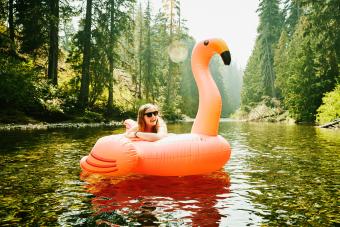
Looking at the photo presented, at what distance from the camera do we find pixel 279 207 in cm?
467

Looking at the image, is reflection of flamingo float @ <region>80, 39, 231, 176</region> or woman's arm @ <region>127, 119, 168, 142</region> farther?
woman's arm @ <region>127, 119, 168, 142</region>

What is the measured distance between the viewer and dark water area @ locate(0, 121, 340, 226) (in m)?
4.15

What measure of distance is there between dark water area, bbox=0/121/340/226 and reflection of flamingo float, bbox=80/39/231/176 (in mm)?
229

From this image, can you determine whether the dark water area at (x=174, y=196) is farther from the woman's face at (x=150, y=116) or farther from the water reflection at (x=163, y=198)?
the woman's face at (x=150, y=116)

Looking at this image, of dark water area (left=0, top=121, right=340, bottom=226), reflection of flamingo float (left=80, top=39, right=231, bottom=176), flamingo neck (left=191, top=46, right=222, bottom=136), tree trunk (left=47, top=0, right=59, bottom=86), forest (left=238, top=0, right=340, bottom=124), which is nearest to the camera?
dark water area (left=0, top=121, right=340, bottom=226)

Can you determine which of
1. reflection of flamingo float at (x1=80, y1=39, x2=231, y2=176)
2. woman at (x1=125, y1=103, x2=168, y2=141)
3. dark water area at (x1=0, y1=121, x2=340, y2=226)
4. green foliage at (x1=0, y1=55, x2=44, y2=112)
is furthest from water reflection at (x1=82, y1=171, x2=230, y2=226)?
green foliage at (x1=0, y1=55, x2=44, y2=112)

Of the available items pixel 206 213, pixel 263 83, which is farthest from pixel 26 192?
pixel 263 83

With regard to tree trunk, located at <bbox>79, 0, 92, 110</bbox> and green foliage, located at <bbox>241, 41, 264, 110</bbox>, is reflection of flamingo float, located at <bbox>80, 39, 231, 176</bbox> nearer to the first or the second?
tree trunk, located at <bbox>79, 0, 92, 110</bbox>

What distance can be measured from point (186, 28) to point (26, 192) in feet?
121

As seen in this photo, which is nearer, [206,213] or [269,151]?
[206,213]

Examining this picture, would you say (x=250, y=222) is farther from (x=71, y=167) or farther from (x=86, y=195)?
(x=71, y=167)

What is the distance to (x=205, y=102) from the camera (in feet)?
22.5

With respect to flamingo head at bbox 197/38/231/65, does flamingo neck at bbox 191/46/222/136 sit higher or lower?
lower

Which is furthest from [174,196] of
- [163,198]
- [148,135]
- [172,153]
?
[148,135]
